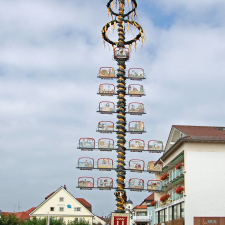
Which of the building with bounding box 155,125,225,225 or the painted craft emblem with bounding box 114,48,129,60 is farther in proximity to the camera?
the building with bounding box 155,125,225,225

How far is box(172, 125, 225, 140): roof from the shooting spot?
41.9 metres

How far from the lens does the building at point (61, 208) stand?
7731 cm

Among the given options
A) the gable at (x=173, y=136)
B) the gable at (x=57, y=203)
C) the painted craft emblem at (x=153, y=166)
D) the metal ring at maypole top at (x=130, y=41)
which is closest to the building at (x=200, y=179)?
the gable at (x=173, y=136)

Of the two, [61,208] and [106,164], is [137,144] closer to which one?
[106,164]

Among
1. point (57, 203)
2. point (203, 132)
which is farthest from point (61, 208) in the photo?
point (203, 132)

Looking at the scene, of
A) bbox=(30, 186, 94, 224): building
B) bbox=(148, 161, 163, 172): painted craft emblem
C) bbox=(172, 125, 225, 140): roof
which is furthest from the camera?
bbox=(30, 186, 94, 224): building

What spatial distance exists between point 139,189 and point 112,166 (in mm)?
2535

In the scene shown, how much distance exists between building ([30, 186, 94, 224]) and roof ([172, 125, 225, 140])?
116 ft

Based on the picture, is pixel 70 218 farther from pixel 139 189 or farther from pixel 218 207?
pixel 139 189

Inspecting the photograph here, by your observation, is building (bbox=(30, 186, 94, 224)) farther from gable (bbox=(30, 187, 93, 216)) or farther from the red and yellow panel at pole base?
the red and yellow panel at pole base

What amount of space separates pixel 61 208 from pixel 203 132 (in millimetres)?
39971

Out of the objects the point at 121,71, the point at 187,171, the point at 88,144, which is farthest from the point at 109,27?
the point at 187,171

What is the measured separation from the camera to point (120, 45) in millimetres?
33812

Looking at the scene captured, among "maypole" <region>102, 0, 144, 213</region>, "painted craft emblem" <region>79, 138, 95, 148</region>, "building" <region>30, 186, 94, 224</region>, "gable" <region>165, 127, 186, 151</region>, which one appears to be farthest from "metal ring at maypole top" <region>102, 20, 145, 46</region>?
"building" <region>30, 186, 94, 224</region>
